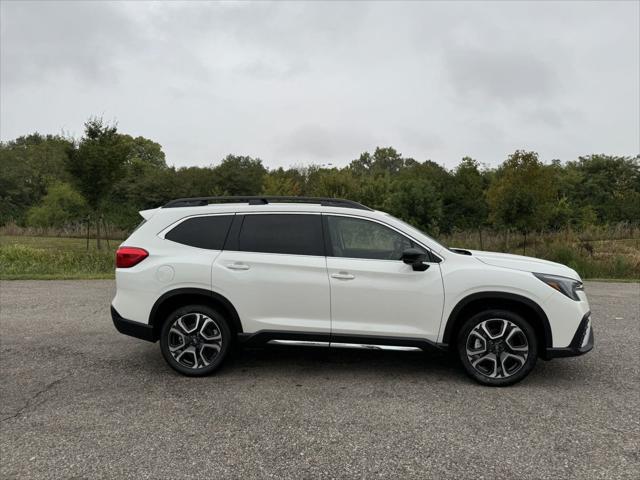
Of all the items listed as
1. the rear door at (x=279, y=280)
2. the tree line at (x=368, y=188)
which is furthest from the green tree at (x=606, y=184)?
the rear door at (x=279, y=280)

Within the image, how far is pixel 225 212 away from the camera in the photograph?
471cm

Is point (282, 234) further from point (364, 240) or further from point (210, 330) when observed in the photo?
point (210, 330)

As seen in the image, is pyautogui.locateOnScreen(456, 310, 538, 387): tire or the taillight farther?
the taillight

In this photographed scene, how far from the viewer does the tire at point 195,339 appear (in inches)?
176

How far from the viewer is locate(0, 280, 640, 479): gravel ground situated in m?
2.99

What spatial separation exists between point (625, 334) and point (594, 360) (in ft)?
5.25

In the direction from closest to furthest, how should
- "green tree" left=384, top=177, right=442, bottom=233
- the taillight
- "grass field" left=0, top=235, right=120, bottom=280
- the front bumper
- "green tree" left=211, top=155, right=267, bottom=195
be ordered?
the front bumper < the taillight < "grass field" left=0, top=235, right=120, bottom=280 < "green tree" left=384, top=177, right=442, bottom=233 < "green tree" left=211, top=155, right=267, bottom=195

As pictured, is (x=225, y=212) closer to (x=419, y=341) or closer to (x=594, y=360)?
(x=419, y=341)

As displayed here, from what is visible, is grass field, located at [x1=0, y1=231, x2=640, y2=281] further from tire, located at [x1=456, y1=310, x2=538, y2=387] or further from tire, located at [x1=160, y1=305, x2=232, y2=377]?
tire, located at [x1=456, y1=310, x2=538, y2=387]

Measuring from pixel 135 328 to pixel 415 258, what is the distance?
Answer: 286 cm

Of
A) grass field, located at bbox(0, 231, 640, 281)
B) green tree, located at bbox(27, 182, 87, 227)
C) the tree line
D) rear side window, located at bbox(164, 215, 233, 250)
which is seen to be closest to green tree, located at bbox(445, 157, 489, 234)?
the tree line

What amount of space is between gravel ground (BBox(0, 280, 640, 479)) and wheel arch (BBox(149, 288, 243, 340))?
0.54m

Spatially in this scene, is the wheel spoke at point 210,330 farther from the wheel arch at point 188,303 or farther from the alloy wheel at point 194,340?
the wheel arch at point 188,303

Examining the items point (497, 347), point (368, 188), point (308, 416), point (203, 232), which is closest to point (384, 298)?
point (497, 347)
